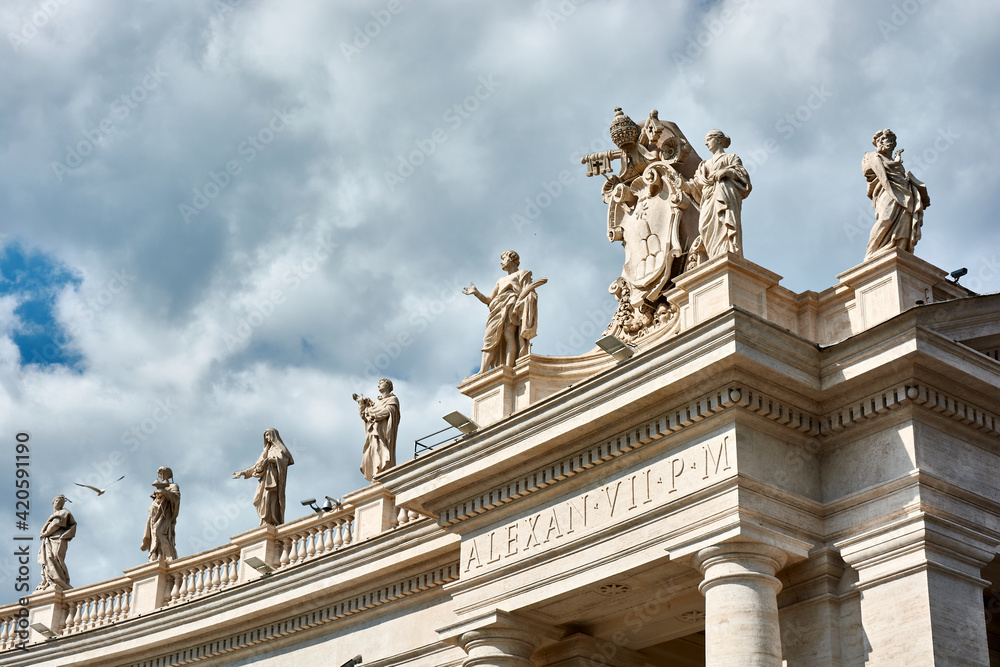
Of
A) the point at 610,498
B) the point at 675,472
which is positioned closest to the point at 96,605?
the point at 610,498

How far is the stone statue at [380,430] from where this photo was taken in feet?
97.9

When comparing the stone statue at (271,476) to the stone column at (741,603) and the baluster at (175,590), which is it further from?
the stone column at (741,603)

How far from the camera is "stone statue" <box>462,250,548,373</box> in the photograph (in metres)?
26.6

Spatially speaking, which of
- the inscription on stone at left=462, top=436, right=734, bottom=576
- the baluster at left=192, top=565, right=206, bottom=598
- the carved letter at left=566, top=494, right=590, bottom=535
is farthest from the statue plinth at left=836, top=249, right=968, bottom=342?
the baluster at left=192, top=565, right=206, bottom=598

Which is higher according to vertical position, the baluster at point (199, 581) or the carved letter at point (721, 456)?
the baluster at point (199, 581)

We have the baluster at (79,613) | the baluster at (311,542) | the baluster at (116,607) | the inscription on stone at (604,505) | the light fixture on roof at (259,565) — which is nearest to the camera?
the inscription on stone at (604,505)

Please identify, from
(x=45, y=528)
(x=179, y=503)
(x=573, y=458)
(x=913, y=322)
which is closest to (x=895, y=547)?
(x=913, y=322)

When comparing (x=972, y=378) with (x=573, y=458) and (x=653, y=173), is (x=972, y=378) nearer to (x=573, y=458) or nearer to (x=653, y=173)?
(x=573, y=458)

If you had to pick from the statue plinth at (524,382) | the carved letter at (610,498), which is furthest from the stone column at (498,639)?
the statue plinth at (524,382)

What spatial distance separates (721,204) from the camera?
76.6ft

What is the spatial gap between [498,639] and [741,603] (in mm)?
4768

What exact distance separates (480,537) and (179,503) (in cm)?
1225

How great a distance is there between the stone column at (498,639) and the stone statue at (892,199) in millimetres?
7601

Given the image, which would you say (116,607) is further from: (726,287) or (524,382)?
(726,287)
